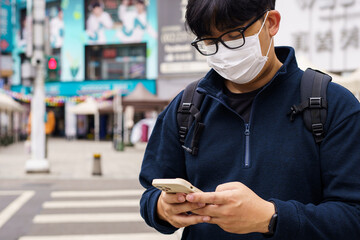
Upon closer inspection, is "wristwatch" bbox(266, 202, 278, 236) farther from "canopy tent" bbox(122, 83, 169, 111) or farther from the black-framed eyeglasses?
"canopy tent" bbox(122, 83, 169, 111)

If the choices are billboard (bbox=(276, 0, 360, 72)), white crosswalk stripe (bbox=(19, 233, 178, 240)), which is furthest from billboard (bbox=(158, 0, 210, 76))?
white crosswalk stripe (bbox=(19, 233, 178, 240))

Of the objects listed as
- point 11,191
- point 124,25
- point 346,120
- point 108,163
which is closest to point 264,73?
point 346,120

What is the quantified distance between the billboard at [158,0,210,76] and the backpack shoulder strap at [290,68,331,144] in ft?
77.6

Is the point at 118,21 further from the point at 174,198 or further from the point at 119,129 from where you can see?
the point at 174,198

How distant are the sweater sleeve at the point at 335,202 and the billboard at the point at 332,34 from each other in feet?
38.4

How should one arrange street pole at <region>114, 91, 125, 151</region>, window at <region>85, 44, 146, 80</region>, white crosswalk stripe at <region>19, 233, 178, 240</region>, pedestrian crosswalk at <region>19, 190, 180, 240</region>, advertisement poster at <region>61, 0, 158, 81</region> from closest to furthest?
white crosswalk stripe at <region>19, 233, 178, 240</region>, pedestrian crosswalk at <region>19, 190, 180, 240</region>, street pole at <region>114, 91, 125, 151</region>, advertisement poster at <region>61, 0, 158, 81</region>, window at <region>85, 44, 146, 80</region>

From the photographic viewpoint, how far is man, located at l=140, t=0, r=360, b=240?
51.3 inches

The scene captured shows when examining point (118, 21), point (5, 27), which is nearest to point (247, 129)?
point (118, 21)

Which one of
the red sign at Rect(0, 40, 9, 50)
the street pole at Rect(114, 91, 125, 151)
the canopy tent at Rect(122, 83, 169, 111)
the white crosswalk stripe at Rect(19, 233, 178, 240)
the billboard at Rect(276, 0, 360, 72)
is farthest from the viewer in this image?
the red sign at Rect(0, 40, 9, 50)

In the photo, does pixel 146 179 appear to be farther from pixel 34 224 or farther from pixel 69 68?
pixel 69 68

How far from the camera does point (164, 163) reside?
171 centimetres

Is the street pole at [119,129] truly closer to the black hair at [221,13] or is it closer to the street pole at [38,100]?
the street pole at [38,100]

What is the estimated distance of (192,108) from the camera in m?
1.67

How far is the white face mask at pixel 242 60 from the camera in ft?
5.29
